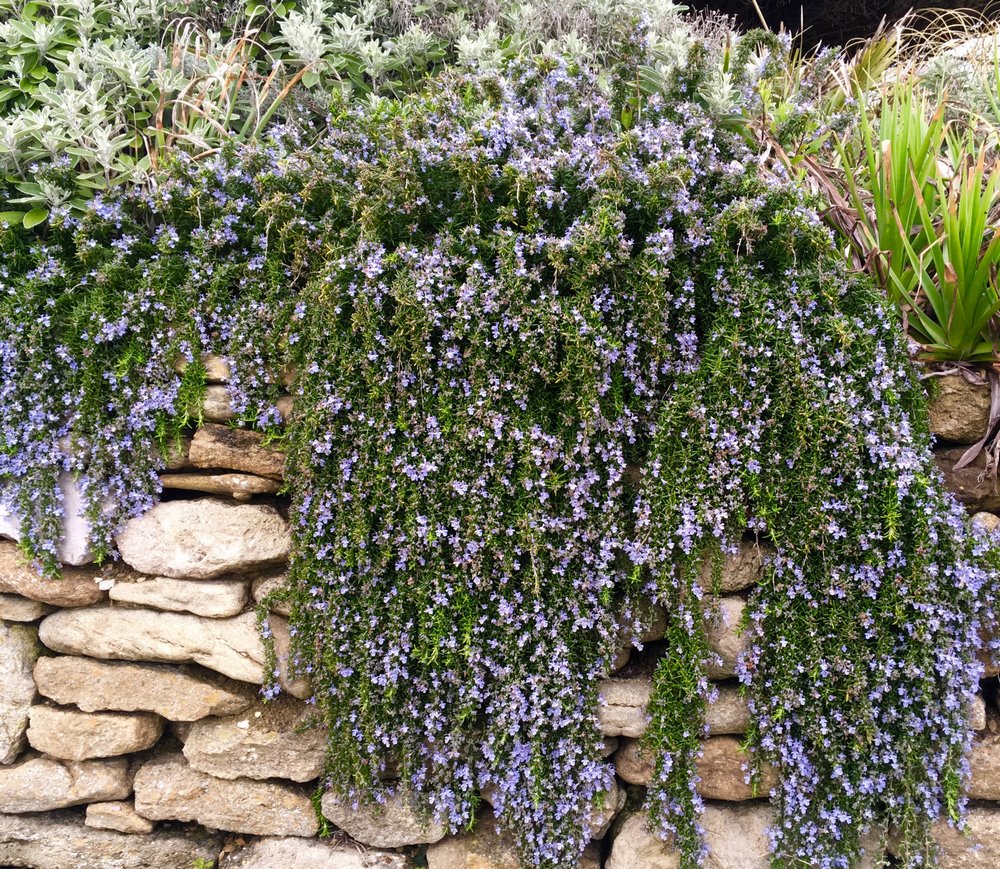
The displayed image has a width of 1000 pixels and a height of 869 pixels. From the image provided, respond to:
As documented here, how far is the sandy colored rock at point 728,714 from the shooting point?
7.54 feet

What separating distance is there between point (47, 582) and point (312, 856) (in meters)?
1.39

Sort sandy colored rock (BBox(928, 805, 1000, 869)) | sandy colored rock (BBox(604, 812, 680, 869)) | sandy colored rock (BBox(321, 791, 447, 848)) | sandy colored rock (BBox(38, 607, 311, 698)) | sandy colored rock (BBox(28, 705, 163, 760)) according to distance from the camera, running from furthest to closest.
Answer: sandy colored rock (BBox(28, 705, 163, 760)), sandy colored rock (BBox(38, 607, 311, 698)), sandy colored rock (BBox(321, 791, 447, 848)), sandy colored rock (BBox(604, 812, 680, 869)), sandy colored rock (BBox(928, 805, 1000, 869))

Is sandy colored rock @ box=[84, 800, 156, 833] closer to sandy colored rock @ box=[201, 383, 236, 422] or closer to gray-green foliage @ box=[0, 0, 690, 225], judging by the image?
sandy colored rock @ box=[201, 383, 236, 422]

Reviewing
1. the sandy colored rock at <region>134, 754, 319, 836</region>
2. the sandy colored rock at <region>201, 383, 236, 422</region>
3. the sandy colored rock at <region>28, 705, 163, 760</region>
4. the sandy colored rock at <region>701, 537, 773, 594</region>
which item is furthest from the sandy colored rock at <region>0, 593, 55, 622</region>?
the sandy colored rock at <region>701, 537, 773, 594</region>

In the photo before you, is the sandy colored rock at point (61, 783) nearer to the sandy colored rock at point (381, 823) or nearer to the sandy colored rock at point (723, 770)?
the sandy colored rock at point (381, 823)

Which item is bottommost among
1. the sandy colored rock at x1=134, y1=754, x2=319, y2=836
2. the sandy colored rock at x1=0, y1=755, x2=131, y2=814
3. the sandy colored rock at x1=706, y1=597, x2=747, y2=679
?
the sandy colored rock at x1=0, y1=755, x2=131, y2=814

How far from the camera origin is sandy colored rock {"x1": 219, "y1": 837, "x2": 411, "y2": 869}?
254 centimetres

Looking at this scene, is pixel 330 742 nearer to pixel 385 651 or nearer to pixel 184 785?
pixel 385 651

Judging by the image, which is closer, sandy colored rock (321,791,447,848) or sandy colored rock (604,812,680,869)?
sandy colored rock (604,812,680,869)

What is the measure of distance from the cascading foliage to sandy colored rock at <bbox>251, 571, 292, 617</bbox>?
0.10m

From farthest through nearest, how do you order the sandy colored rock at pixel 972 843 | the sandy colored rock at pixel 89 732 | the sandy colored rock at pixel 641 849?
the sandy colored rock at pixel 89 732, the sandy colored rock at pixel 641 849, the sandy colored rock at pixel 972 843

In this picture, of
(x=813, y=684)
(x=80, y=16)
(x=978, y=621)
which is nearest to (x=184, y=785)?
(x=813, y=684)

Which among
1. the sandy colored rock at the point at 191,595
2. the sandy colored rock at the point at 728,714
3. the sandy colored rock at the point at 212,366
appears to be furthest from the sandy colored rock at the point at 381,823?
the sandy colored rock at the point at 212,366

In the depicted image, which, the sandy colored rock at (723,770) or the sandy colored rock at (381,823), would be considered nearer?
the sandy colored rock at (723,770)
